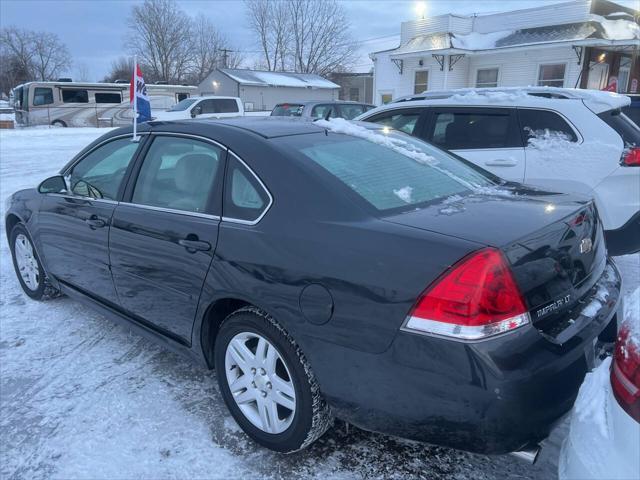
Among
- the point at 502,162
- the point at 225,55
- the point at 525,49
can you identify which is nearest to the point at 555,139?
the point at 502,162

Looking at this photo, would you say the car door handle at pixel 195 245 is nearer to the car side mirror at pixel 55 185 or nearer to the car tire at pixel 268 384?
the car tire at pixel 268 384

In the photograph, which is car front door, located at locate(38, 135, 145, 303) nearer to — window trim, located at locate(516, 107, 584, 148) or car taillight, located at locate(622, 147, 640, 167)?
window trim, located at locate(516, 107, 584, 148)

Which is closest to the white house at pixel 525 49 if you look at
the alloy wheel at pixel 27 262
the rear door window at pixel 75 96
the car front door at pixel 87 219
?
the rear door window at pixel 75 96

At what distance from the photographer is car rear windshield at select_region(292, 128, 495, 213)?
2.37m

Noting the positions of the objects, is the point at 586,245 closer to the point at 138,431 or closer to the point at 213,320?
the point at 213,320

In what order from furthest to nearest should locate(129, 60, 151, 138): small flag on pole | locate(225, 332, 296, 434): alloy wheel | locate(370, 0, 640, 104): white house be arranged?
locate(370, 0, 640, 104): white house < locate(129, 60, 151, 138): small flag on pole < locate(225, 332, 296, 434): alloy wheel

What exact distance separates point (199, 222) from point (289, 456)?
1.25 meters

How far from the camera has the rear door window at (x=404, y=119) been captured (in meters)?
5.55

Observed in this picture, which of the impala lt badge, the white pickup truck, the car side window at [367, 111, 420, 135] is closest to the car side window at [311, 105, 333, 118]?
the white pickup truck

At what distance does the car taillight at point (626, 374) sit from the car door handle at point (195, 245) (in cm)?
178

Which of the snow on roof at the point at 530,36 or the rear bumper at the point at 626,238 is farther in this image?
the snow on roof at the point at 530,36

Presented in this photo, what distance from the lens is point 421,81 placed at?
22078mm

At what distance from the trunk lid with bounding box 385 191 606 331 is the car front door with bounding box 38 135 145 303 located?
2.03 m

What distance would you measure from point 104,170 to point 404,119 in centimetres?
346
